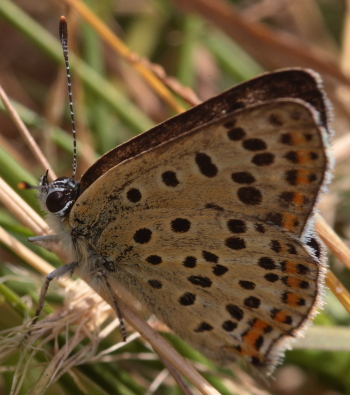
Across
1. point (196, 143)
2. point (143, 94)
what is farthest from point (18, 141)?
point (196, 143)

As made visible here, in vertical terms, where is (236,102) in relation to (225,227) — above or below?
above

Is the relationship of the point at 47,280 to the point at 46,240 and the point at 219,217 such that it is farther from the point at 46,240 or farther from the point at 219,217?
the point at 219,217

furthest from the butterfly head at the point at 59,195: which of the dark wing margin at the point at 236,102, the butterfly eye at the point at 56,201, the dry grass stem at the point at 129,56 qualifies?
the dry grass stem at the point at 129,56

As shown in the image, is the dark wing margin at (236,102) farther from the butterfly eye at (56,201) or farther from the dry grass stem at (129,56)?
the dry grass stem at (129,56)

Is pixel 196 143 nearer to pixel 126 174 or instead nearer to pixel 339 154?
pixel 126 174

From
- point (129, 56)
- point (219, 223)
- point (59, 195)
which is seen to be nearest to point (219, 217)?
point (219, 223)

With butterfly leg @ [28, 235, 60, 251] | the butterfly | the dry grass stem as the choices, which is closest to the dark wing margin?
the butterfly
